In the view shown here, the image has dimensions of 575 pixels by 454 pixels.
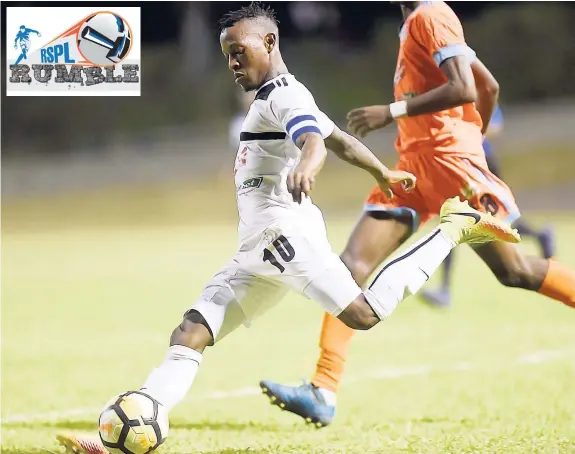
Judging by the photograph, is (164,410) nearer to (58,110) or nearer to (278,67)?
(278,67)

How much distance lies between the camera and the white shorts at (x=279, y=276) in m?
4.13

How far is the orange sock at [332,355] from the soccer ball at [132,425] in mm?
1257

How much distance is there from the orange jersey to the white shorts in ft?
3.73

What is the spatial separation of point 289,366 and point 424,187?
6.84 feet

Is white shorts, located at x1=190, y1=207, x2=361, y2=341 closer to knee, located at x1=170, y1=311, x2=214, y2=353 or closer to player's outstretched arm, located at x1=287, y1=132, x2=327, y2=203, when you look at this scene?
knee, located at x1=170, y1=311, x2=214, y2=353

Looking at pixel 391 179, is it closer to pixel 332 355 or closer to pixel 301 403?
pixel 332 355

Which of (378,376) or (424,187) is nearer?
(424,187)

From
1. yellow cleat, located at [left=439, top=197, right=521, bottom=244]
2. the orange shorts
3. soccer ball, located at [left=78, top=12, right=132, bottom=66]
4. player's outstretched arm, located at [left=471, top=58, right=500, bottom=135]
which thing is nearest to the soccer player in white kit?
yellow cleat, located at [left=439, top=197, right=521, bottom=244]

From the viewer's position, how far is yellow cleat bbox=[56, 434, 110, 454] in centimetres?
417

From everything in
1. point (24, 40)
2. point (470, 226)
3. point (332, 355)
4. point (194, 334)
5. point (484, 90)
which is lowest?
point (332, 355)

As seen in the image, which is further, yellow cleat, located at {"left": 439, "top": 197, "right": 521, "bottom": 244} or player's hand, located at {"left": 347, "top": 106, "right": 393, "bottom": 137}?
player's hand, located at {"left": 347, "top": 106, "right": 393, "bottom": 137}

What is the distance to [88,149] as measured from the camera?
84.6 feet

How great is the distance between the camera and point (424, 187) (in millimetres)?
5129

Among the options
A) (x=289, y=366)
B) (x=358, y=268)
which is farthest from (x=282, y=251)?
(x=289, y=366)
